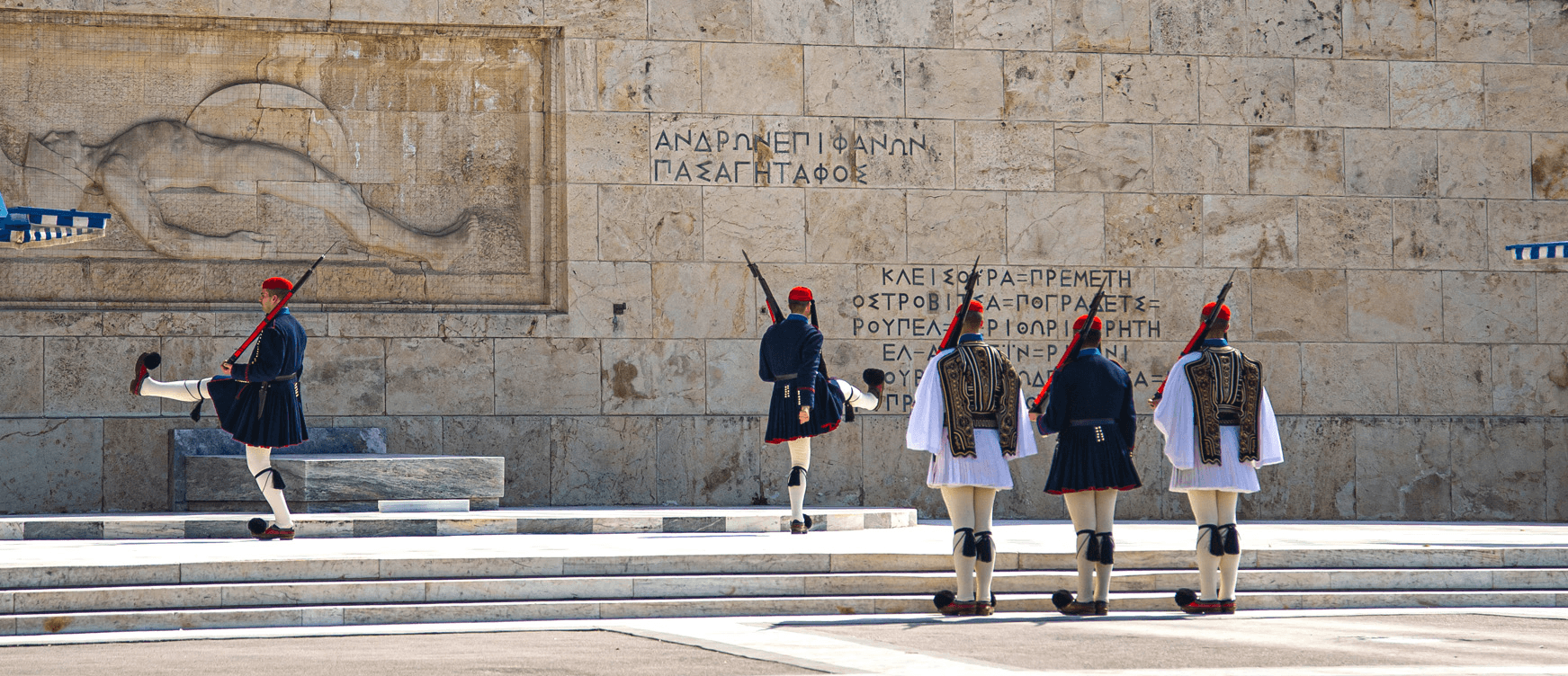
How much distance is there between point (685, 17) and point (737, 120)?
1102mm

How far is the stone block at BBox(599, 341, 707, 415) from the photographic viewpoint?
15.3m

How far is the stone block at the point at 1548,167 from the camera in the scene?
1659 centimetres

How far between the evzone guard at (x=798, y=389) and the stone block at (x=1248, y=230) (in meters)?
5.49

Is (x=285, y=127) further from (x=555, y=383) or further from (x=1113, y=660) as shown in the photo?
(x=1113, y=660)

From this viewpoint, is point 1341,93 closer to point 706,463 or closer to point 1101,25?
point 1101,25

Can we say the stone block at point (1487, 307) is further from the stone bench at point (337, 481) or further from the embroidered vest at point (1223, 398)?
the stone bench at point (337, 481)

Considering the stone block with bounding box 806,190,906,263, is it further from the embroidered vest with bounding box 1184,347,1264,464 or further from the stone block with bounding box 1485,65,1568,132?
the embroidered vest with bounding box 1184,347,1264,464

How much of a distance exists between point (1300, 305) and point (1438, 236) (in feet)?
5.35

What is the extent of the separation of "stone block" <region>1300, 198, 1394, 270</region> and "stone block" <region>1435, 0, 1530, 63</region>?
5.82 feet

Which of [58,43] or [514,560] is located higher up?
[58,43]

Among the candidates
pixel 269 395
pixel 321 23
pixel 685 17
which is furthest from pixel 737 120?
pixel 269 395

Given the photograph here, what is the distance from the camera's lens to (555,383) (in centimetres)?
1523

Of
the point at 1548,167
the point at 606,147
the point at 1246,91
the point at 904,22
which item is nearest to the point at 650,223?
the point at 606,147

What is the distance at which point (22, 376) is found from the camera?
14.4 meters
